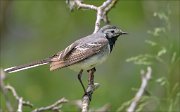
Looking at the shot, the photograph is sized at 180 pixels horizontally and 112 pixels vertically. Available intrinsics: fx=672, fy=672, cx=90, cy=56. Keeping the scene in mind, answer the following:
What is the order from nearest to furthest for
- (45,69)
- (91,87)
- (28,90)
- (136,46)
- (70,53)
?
(91,87), (70,53), (28,90), (45,69), (136,46)

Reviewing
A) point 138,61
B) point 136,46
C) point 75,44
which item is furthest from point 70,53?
point 136,46

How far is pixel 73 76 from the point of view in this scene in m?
9.20

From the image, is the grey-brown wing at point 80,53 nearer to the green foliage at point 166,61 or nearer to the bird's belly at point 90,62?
the bird's belly at point 90,62

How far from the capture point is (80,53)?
228 inches

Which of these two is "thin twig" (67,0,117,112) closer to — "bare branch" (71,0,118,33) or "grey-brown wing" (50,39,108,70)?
"bare branch" (71,0,118,33)

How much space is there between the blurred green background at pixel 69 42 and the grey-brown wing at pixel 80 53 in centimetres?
171

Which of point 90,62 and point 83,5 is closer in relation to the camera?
point 90,62

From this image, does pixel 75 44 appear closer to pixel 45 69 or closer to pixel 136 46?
pixel 45 69

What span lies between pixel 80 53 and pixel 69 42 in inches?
162

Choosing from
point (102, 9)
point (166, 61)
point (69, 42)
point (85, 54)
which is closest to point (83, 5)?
point (102, 9)

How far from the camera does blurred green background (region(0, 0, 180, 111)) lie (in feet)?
27.3

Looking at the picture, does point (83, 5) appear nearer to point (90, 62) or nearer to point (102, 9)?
point (102, 9)

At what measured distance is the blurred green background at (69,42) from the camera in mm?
8328

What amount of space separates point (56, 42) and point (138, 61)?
139 inches
